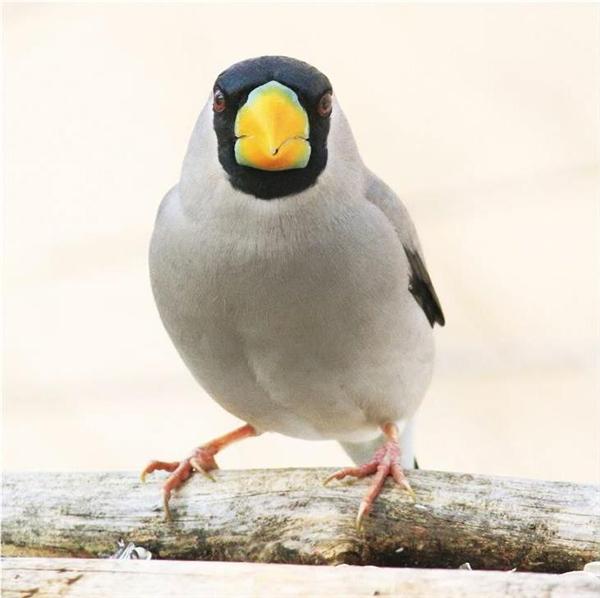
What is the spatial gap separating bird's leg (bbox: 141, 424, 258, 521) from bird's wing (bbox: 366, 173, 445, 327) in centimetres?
48

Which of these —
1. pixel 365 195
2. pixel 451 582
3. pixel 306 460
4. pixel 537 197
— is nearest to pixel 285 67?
pixel 365 195

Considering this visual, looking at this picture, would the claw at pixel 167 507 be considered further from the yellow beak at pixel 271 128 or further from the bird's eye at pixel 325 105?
the bird's eye at pixel 325 105

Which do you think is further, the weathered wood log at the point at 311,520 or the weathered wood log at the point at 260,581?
the weathered wood log at the point at 311,520

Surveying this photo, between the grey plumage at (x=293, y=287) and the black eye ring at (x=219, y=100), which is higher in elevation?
the black eye ring at (x=219, y=100)

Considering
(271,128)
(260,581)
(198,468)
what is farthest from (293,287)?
(260,581)

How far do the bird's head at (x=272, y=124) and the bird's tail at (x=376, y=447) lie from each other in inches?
27.9

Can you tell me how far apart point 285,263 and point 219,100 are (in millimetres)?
289

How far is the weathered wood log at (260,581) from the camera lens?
1611 millimetres

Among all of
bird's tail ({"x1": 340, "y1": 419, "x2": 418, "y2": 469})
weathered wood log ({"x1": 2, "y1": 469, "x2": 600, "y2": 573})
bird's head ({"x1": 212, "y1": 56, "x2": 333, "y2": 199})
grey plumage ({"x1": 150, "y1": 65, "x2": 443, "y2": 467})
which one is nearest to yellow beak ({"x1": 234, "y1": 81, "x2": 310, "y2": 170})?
bird's head ({"x1": 212, "y1": 56, "x2": 333, "y2": 199})

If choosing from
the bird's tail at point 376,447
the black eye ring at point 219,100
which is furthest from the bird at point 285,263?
the bird's tail at point 376,447

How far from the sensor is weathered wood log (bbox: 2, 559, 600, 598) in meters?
1.61

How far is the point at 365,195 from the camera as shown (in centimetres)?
232

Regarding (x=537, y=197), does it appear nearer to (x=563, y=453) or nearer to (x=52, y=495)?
(x=563, y=453)

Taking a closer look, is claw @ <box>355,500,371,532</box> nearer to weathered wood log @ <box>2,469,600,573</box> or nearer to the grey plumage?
weathered wood log @ <box>2,469,600,573</box>
